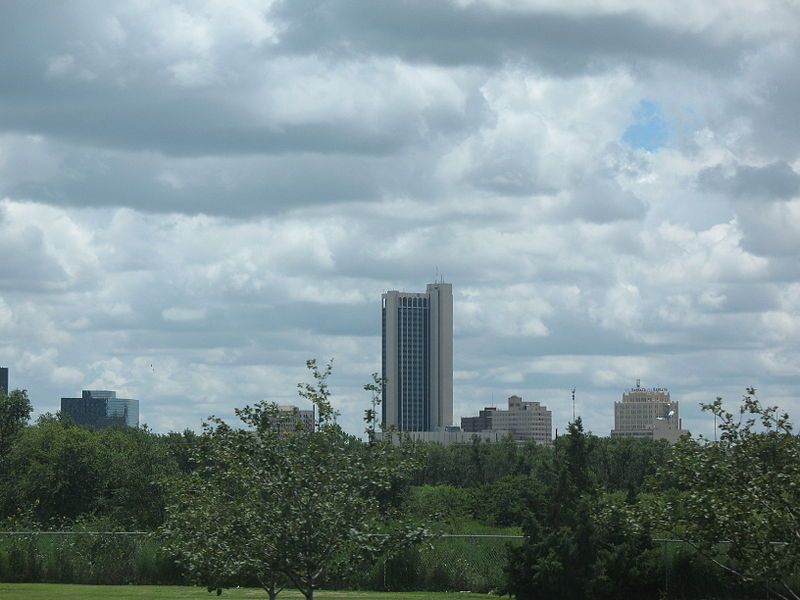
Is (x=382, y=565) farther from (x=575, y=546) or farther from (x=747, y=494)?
(x=747, y=494)

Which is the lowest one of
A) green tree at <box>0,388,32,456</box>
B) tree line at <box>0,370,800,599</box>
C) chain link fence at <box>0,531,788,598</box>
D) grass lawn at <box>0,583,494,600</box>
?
grass lawn at <box>0,583,494,600</box>

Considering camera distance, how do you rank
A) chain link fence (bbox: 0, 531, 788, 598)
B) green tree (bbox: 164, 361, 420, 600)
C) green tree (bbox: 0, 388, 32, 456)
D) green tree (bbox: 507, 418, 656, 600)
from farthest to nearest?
green tree (bbox: 0, 388, 32, 456), chain link fence (bbox: 0, 531, 788, 598), green tree (bbox: 507, 418, 656, 600), green tree (bbox: 164, 361, 420, 600)

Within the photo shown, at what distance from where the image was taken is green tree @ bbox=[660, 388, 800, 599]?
22.9 m

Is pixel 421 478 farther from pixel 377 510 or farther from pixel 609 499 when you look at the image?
pixel 377 510

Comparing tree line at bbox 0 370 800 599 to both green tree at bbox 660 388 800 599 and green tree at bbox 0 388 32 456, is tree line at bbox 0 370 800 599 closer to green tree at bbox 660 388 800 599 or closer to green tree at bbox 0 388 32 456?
green tree at bbox 660 388 800 599

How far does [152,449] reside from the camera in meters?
77.2

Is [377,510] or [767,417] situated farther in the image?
[767,417]

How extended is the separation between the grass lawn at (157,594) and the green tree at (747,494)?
459 inches

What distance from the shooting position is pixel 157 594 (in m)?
35.1

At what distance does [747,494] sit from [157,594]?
59.2 ft

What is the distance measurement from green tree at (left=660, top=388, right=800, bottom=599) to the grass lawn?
38.2ft

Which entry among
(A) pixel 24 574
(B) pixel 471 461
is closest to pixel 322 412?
(A) pixel 24 574

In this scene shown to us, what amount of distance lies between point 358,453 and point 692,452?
667 cm

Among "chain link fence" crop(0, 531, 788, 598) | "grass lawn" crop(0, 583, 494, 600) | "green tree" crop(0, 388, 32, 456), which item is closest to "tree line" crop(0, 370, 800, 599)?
"chain link fence" crop(0, 531, 788, 598)
